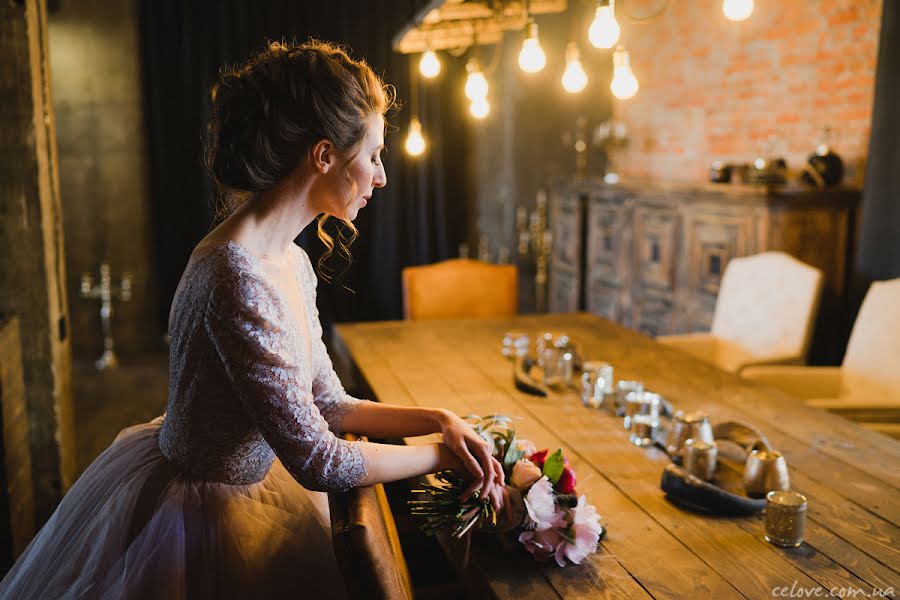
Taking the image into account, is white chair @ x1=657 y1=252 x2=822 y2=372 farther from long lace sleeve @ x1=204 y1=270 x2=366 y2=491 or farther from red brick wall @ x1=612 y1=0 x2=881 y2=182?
long lace sleeve @ x1=204 y1=270 x2=366 y2=491

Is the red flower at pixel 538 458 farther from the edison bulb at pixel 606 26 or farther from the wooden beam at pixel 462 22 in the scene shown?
the wooden beam at pixel 462 22

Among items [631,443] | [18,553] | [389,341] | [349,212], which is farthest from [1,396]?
[631,443]

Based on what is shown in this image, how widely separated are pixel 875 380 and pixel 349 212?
220 centimetres

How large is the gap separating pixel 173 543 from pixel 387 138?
191 inches

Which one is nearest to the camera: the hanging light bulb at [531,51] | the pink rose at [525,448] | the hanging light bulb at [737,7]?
the pink rose at [525,448]

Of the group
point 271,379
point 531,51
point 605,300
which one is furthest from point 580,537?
point 605,300

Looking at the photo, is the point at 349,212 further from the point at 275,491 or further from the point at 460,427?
the point at 275,491

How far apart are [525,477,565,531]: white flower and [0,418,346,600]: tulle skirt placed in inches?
14.8

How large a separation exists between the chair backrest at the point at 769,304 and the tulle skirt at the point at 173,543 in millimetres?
2381

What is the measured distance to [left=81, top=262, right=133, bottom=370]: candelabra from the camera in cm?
539

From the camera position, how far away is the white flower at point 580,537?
1.37 metres

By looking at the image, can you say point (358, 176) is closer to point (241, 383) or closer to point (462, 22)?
point (241, 383)

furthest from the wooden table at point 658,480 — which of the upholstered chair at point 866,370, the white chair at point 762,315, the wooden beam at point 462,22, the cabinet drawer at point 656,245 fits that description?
the cabinet drawer at point 656,245

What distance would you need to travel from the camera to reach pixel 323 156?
4.78ft
